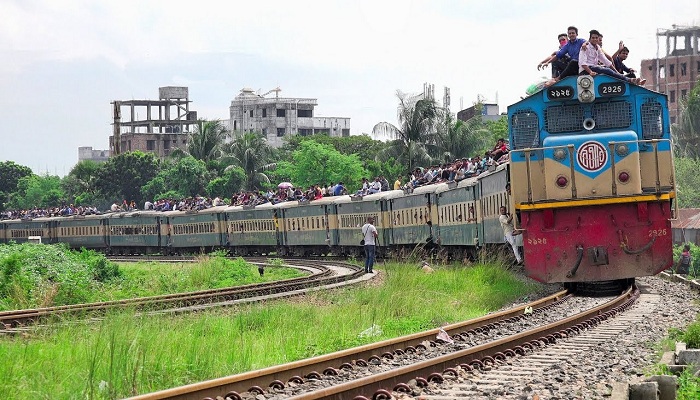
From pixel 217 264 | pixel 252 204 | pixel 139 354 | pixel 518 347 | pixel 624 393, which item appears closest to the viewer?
pixel 624 393

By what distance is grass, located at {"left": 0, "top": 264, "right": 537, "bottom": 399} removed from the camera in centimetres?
916

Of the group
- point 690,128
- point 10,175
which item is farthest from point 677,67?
point 10,175

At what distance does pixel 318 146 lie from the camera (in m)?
78.1

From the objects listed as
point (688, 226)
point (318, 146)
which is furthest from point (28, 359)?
point (318, 146)

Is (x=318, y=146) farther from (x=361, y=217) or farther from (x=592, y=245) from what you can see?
(x=592, y=245)

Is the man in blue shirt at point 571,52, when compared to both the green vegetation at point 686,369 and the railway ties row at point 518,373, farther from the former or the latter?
the green vegetation at point 686,369

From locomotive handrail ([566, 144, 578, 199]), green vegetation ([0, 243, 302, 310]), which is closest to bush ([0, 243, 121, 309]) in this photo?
green vegetation ([0, 243, 302, 310])

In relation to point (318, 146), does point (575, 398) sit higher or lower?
lower

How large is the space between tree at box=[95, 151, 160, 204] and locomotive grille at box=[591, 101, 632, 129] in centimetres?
8360

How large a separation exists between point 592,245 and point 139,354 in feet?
29.0

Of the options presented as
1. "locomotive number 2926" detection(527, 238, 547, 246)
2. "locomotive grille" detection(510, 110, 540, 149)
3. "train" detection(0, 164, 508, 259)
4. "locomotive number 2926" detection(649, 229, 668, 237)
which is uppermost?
"locomotive grille" detection(510, 110, 540, 149)

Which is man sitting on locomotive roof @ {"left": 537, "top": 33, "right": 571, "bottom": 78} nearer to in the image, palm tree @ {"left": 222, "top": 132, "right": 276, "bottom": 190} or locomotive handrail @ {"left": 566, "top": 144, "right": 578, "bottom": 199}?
locomotive handrail @ {"left": 566, "top": 144, "right": 578, "bottom": 199}

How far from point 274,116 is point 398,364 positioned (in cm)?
12215

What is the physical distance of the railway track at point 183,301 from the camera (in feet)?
51.8
